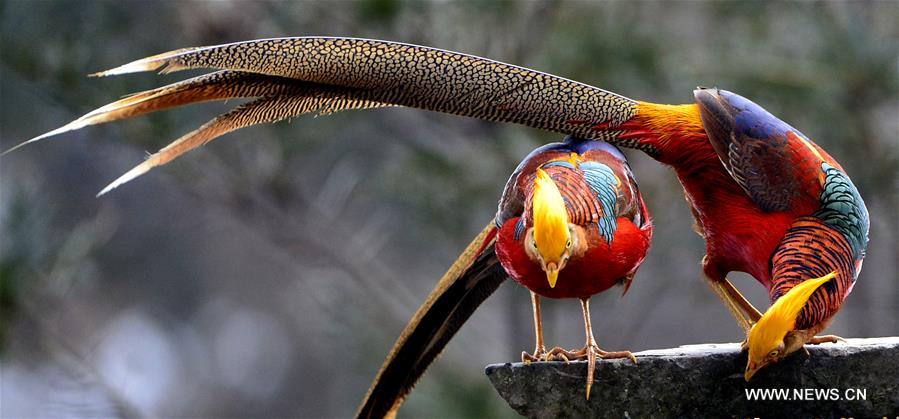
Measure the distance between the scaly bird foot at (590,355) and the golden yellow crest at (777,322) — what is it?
0.36 m

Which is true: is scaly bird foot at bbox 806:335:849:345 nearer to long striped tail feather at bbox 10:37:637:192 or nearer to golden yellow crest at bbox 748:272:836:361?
golden yellow crest at bbox 748:272:836:361

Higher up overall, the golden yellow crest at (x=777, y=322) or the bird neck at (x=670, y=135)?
the bird neck at (x=670, y=135)

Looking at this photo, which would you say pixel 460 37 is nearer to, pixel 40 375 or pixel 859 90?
pixel 859 90

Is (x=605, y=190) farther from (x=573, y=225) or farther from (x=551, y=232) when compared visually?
(x=551, y=232)

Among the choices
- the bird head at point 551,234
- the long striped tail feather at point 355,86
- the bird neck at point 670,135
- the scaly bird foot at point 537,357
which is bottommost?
the scaly bird foot at point 537,357

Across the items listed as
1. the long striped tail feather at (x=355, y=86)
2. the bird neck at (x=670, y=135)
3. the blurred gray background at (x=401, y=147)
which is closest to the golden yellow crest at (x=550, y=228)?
the long striped tail feather at (x=355, y=86)

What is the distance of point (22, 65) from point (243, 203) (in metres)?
1.38

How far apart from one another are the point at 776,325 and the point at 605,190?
1.73 ft

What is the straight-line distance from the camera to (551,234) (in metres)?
2.44

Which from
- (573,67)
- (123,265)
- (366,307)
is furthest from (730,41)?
(123,265)

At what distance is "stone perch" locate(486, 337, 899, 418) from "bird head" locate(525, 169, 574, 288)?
42cm

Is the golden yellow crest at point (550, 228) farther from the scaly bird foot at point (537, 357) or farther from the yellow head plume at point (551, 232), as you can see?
the scaly bird foot at point (537, 357)

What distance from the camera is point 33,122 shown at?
5.77 metres

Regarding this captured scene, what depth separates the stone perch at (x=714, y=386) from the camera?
2.77 meters
